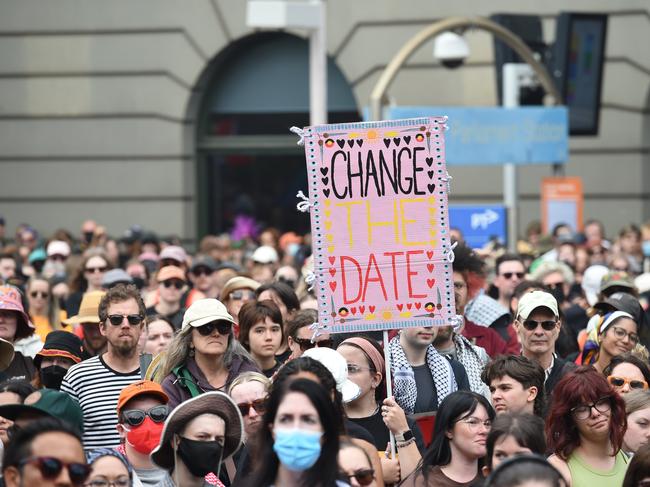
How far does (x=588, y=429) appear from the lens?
6984 mm

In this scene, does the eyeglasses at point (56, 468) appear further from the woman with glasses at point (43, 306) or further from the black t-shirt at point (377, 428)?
the woman with glasses at point (43, 306)

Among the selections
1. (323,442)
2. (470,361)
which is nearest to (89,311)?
(470,361)

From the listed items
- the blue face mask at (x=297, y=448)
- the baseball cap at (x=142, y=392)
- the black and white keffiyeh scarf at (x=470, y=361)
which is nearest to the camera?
the blue face mask at (x=297, y=448)

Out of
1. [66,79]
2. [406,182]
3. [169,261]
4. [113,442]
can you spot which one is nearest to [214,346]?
[113,442]

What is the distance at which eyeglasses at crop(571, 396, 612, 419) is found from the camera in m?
7.01

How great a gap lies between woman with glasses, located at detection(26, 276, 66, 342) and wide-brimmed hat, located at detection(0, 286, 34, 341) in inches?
99.2

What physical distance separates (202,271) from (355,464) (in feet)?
26.1

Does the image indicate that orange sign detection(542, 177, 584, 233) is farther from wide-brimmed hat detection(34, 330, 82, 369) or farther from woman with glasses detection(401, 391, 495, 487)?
woman with glasses detection(401, 391, 495, 487)

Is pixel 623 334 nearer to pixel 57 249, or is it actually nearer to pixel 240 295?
pixel 240 295

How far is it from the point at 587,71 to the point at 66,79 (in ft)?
29.2

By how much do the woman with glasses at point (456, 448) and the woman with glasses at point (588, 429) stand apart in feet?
1.29

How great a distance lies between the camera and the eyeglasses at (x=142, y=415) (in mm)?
6863

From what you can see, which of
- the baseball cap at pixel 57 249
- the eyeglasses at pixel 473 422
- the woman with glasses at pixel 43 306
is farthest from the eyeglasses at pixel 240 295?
the baseball cap at pixel 57 249

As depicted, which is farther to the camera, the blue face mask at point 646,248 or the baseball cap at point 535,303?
the blue face mask at point 646,248
